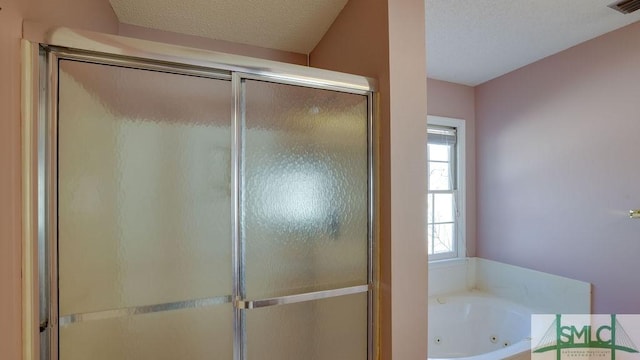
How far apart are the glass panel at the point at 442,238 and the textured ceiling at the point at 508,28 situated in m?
1.43

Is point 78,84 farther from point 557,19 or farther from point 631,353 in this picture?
point 631,353

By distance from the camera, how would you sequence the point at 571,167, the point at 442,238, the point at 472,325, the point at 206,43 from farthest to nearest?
the point at 442,238 → the point at 472,325 → the point at 571,167 → the point at 206,43

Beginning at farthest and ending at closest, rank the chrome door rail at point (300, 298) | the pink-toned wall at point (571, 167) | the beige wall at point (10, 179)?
the pink-toned wall at point (571, 167), the chrome door rail at point (300, 298), the beige wall at point (10, 179)

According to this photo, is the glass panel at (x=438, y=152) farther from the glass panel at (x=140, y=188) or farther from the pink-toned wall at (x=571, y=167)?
the glass panel at (x=140, y=188)

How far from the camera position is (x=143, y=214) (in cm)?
98

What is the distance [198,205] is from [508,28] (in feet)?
6.86

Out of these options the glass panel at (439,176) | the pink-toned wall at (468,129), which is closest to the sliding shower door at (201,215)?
the glass panel at (439,176)

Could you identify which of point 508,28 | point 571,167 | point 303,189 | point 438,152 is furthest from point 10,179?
point 571,167

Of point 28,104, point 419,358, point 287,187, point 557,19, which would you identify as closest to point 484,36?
point 557,19

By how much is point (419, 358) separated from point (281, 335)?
621 millimetres

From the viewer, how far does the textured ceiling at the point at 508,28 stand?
5.13ft

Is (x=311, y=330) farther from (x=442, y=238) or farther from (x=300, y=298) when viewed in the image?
(x=442, y=238)

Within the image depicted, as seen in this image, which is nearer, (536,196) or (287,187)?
(287,187)

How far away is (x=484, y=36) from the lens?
1.86 metres
